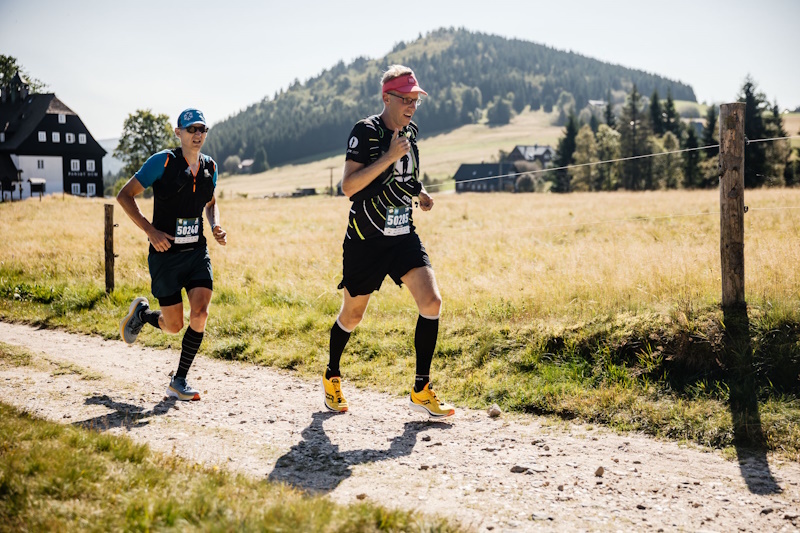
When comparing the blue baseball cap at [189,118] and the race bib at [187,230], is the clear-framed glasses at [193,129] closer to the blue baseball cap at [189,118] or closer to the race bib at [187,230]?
the blue baseball cap at [189,118]

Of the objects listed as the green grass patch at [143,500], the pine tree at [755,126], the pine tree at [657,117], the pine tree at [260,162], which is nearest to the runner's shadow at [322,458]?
the green grass patch at [143,500]

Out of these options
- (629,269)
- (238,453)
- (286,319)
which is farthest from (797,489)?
(286,319)

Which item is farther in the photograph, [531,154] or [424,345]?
[531,154]

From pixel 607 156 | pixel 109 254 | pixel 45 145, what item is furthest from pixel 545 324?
pixel 607 156

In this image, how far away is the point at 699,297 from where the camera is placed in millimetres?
7172

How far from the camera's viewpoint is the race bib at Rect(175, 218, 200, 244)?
21.5 ft

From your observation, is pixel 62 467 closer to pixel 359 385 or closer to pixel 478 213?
pixel 359 385

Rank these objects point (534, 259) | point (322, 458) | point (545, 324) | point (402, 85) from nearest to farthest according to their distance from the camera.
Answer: point (322, 458) → point (402, 85) → point (545, 324) → point (534, 259)

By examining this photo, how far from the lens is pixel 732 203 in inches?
267

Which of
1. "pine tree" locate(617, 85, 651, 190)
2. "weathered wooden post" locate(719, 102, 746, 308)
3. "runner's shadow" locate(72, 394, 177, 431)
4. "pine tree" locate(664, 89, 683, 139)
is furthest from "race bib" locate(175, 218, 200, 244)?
"pine tree" locate(664, 89, 683, 139)

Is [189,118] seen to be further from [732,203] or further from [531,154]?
[531,154]

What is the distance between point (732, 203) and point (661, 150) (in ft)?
246

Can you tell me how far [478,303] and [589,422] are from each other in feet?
11.3

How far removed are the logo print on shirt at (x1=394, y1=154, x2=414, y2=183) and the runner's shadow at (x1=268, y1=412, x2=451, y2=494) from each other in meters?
2.17
